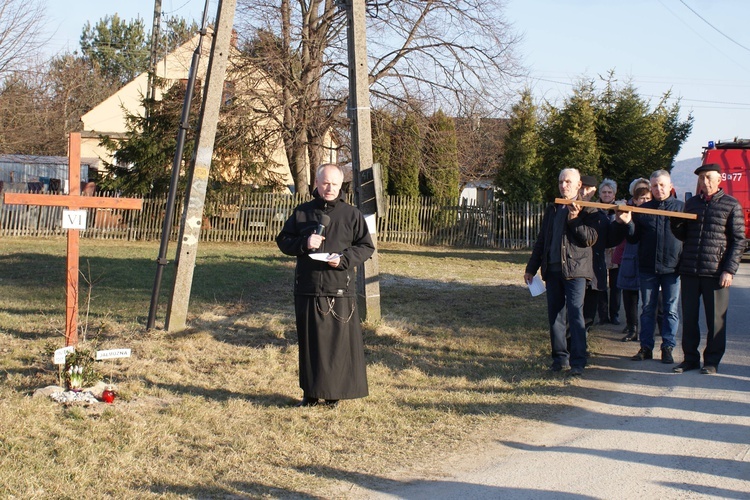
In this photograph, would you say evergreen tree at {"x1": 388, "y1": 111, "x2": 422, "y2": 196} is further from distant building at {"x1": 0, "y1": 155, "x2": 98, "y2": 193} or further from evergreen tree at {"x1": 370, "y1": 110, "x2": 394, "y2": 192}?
distant building at {"x1": 0, "y1": 155, "x2": 98, "y2": 193}

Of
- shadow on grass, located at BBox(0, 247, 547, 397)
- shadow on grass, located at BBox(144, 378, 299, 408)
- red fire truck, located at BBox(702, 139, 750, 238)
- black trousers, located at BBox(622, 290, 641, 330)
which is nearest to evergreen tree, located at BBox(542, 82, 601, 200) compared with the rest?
red fire truck, located at BBox(702, 139, 750, 238)

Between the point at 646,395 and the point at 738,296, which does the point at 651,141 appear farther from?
the point at 646,395

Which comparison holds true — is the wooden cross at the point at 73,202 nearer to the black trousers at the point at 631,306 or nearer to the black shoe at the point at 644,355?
the black shoe at the point at 644,355

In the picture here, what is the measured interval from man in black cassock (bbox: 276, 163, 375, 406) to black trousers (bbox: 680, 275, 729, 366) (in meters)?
3.48

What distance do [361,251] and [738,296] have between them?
995 centimetres

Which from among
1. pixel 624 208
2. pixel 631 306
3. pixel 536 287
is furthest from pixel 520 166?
pixel 624 208

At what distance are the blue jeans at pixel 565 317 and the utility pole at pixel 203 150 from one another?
3818 mm

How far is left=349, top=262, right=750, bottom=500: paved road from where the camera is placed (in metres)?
4.60

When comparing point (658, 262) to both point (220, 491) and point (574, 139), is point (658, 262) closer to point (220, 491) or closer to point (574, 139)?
point (220, 491)

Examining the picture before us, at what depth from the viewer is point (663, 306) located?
324 inches

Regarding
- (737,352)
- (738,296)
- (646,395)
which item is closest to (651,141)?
(738,296)

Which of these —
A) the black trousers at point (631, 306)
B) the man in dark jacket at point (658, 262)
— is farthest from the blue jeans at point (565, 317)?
the black trousers at point (631, 306)

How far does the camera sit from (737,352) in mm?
8570

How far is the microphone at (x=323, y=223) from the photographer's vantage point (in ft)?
19.5
